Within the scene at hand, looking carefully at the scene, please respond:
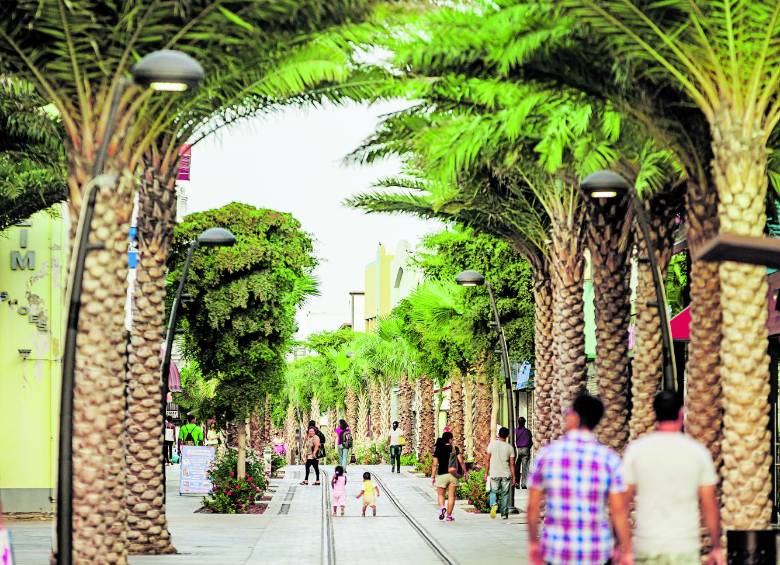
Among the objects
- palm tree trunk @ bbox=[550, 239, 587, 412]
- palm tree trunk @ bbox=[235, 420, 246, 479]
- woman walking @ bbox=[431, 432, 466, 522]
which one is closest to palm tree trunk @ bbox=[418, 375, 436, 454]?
palm tree trunk @ bbox=[235, 420, 246, 479]

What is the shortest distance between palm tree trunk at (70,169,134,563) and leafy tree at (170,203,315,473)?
1694 centimetres

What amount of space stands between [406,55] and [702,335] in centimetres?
488

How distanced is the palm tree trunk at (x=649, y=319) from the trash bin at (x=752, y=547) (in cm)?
1155

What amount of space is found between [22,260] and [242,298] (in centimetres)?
512

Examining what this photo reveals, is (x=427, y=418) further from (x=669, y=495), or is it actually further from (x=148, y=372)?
(x=669, y=495)

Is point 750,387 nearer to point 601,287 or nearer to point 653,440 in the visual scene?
point 653,440

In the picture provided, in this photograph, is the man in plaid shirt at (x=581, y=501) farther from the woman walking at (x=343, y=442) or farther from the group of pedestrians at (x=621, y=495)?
the woman walking at (x=343, y=442)

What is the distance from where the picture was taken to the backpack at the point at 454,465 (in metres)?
31.0

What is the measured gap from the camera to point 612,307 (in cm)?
2423

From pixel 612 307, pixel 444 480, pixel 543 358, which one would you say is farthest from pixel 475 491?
pixel 612 307

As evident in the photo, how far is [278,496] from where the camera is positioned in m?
41.0

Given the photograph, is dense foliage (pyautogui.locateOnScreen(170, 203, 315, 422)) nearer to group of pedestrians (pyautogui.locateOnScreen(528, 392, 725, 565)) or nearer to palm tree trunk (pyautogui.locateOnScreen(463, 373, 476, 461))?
palm tree trunk (pyautogui.locateOnScreen(463, 373, 476, 461))

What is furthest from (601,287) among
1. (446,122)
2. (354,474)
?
(354,474)

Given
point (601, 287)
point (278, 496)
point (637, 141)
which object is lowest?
point (278, 496)
